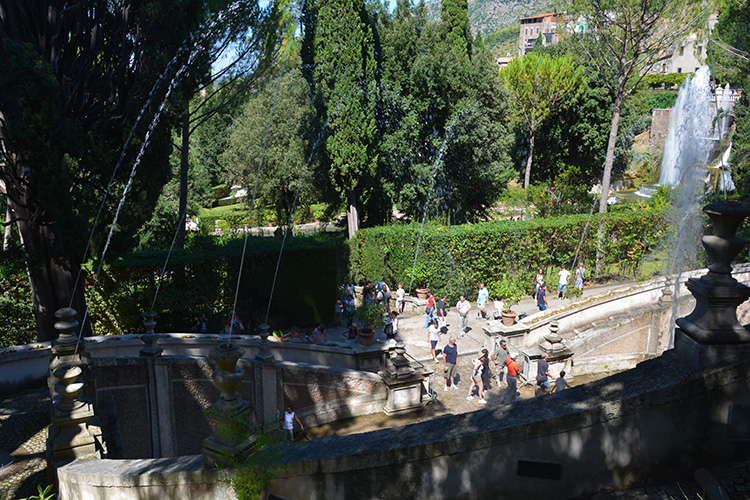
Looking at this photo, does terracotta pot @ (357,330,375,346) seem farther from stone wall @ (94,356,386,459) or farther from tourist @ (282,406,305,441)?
tourist @ (282,406,305,441)

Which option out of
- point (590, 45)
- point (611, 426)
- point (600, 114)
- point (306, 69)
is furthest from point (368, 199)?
point (611, 426)

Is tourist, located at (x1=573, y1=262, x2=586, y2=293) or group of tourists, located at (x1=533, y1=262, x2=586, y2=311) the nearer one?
group of tourists, located at (x1=533, y1=262, x2=586, y2=311)

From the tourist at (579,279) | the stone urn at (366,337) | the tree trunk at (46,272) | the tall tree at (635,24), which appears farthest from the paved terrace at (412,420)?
the tall tree at (635,24)

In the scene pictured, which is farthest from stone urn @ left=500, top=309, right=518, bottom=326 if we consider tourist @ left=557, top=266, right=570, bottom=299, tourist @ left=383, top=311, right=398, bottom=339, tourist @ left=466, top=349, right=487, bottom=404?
tourist @ left=557, top=266, right=570, bottom=299

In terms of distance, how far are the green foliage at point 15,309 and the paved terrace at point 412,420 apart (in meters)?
4.29

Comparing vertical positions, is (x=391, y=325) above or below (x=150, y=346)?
below

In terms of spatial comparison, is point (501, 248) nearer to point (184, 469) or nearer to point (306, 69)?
point (306, 69)

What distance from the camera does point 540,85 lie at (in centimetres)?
3569

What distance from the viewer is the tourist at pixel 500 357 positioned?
46.8ft

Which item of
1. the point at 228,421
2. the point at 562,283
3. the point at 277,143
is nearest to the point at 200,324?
the point at 228,421

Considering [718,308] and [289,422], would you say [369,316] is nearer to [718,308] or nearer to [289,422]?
[289,422]

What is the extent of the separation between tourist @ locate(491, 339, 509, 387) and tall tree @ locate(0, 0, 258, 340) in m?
9.63

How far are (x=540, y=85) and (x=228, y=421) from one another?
3560 cm

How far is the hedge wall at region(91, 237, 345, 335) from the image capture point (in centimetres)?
1517
